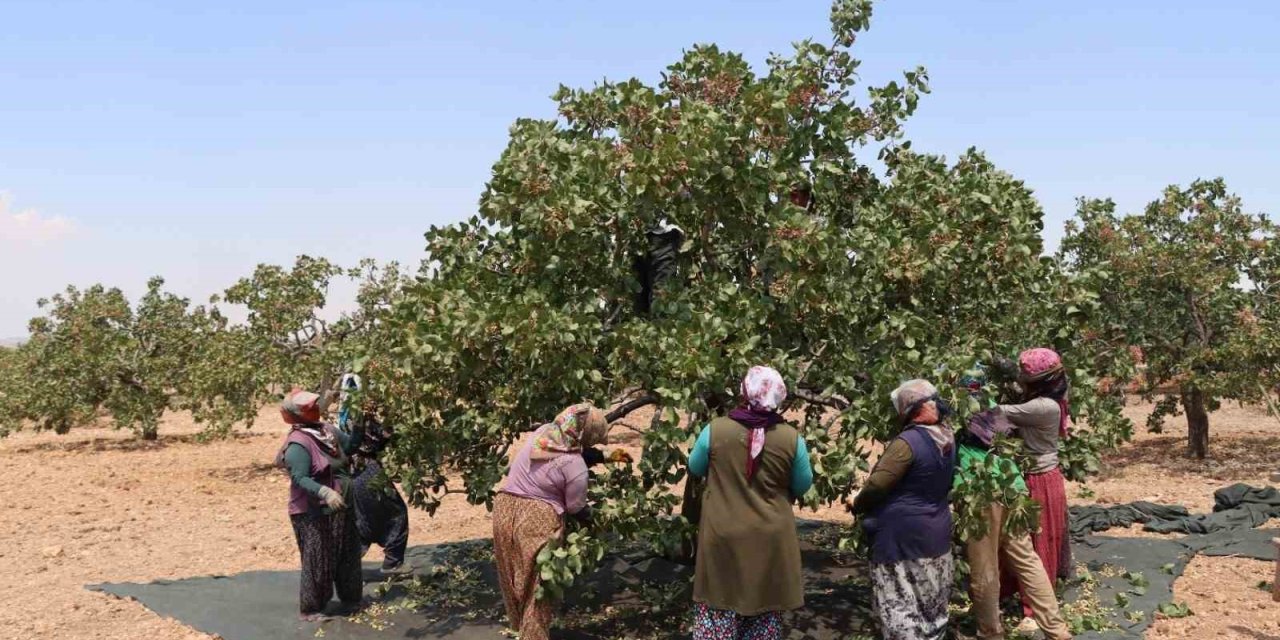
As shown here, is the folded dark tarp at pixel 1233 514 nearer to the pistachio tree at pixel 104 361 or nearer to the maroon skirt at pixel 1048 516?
the maroon skirt at pixel 1048 516

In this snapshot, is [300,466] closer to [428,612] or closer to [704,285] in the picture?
[428,612]

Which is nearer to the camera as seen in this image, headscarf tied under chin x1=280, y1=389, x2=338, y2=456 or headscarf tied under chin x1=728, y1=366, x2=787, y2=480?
headscarf tied under chin x1=728, y1=366, x2=787, y2=480

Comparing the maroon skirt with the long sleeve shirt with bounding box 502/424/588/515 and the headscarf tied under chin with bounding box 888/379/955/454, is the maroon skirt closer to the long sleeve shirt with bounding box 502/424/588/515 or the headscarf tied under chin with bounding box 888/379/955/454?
the headscarf tied under chin with bounding box 888/379/955/454

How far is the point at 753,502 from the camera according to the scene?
4496 millimetres

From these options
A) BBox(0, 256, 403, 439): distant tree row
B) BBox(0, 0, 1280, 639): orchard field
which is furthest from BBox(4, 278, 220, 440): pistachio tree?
BBox(0, 0, 1280, 639): orchard field

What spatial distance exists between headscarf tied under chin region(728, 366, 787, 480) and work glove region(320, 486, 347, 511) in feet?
9.80

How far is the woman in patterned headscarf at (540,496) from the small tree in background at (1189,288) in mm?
10826

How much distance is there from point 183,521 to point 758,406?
9.89 m

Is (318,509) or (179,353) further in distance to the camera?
(179,353)

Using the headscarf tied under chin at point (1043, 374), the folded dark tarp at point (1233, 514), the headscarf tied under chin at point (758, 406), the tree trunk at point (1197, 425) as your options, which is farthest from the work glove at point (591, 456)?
the tree trunk at point (1197, 425)

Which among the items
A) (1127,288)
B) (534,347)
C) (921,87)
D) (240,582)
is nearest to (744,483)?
(534,347)

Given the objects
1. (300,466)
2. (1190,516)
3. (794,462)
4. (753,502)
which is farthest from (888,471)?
(1190,516)

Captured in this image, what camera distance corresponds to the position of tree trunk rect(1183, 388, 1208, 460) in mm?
14438

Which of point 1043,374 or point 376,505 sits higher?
point 1043,374
